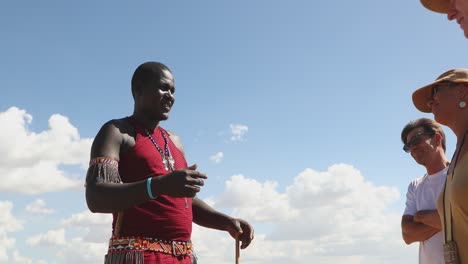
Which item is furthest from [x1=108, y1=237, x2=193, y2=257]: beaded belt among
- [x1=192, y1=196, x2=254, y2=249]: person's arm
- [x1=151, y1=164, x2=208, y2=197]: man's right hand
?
[x1=192, y1=196, x2=254, y2=249]: person's arm

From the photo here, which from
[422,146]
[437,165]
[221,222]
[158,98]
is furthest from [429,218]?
[158,98]

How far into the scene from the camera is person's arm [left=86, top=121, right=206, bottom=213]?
3.80m

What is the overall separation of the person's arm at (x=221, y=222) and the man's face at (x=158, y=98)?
102cm

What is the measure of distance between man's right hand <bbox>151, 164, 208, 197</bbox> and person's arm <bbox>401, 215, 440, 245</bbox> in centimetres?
270

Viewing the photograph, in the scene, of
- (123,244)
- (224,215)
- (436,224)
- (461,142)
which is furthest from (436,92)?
(123,244)

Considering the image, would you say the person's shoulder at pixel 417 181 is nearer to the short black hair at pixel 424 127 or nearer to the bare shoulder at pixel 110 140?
the short black hair at pixel 424 127

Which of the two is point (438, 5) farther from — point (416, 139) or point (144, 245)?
point (144, 245)

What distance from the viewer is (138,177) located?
4.39 m

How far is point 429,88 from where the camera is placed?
3.91 m

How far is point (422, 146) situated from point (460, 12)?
314 centimetres

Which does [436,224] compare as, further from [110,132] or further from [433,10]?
[110,132]

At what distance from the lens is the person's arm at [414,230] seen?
5.36m

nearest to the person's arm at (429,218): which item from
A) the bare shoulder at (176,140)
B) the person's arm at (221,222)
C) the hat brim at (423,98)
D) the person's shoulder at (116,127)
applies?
the hat brim at (423,98)

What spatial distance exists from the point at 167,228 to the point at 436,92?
93.6 inches
